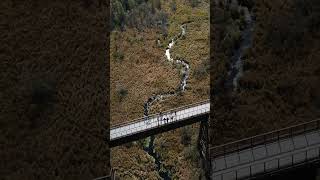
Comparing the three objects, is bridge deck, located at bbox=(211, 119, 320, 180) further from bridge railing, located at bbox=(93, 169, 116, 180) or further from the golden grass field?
bridge railing, located at bbox=(93, 169, 116, 180)

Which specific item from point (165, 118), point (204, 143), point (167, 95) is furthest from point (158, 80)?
point (204, 143)

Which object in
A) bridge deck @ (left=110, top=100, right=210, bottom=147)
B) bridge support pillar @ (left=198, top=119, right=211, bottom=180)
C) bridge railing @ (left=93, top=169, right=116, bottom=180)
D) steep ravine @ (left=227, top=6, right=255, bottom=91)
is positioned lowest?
bridge railing @ (left=93, top=169, right=116, bottom=180)

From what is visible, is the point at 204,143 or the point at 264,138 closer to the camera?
the point at 264,138

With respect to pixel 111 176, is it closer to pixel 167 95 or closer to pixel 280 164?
pixel 167 95

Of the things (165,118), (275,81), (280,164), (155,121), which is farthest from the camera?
(275,81)

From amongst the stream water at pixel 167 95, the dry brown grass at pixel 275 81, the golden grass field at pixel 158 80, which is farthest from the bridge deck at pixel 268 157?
the stream water at pixel 167 95

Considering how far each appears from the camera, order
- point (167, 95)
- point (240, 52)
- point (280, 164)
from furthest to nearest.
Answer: point (240, 52) < point (167, 95) < point (280, 164)

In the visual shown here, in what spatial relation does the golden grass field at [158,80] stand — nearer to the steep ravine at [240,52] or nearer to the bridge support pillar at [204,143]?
the bridge support pillar at [204,143]

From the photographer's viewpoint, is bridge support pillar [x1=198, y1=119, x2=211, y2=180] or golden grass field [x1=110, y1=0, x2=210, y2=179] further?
golden grass field [x1=110, y1=0, x2=210, y2=179]

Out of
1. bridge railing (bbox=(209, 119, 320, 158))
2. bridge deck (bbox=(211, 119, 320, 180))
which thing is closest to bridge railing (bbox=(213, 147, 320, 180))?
bridge deck (bbox=(211, 119, 320, 180))
